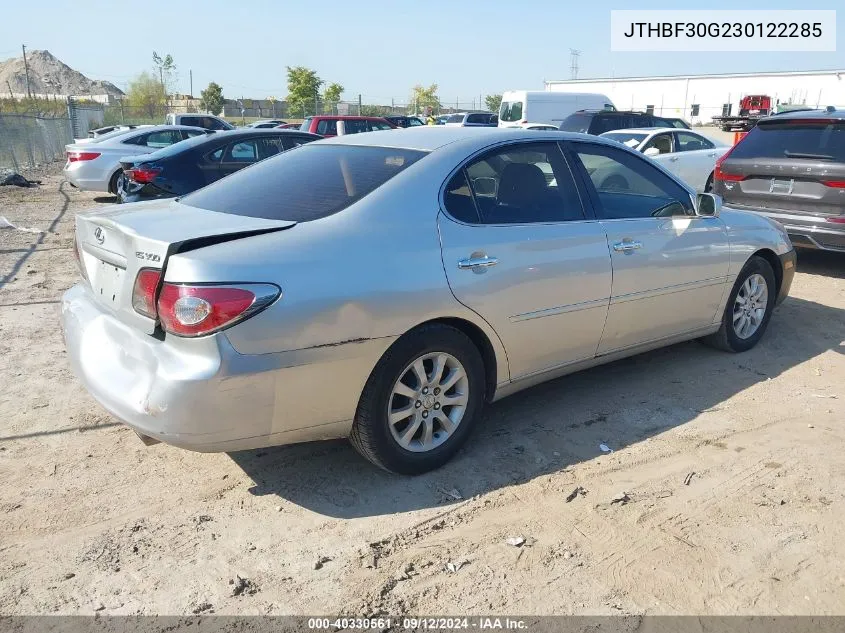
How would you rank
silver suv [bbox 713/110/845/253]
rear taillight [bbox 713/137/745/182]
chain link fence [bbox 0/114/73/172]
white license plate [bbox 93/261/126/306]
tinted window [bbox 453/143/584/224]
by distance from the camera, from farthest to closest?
1. chain link fence [bbox 0/114/73/172]
2. rear taillight [bbox 713/137/745/182]
3. silver suv [bbox 713/110/845/253]
4. tinted window [bbox 453/143/584/224]
5. white license plate [bbox 93/261/126/306]

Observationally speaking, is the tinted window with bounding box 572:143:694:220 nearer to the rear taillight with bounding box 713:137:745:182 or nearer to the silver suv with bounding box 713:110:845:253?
the silver suv with bounding box 713:110:845:253

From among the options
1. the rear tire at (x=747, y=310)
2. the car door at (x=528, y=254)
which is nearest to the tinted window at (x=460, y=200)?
the car door at (x=528, y=254)

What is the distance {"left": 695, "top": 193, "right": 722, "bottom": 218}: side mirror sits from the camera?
465cm

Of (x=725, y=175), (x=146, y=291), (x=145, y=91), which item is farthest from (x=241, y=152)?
(x=145, y=91)

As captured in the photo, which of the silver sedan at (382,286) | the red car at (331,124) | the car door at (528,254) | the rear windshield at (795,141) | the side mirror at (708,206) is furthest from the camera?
the red car at (331,124)

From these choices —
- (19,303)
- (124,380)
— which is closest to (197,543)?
(124,380)

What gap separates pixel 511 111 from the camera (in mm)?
22562

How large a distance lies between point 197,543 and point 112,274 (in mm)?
1238

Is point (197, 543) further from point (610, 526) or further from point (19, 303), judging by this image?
point (19, 303)

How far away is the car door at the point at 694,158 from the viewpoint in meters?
12.3

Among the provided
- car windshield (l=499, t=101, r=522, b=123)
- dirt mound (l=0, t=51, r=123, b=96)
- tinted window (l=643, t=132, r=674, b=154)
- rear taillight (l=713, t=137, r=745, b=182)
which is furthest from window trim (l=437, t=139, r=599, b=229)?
dirt mound (l=0, t=51, r=123, b=96)

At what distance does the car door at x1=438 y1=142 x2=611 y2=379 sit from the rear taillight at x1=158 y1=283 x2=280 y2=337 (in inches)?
38.5

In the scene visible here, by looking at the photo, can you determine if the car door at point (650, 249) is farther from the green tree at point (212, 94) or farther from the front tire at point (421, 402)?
the green tree at point (212, 94)

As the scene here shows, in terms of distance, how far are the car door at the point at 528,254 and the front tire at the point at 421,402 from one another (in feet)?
0.81
